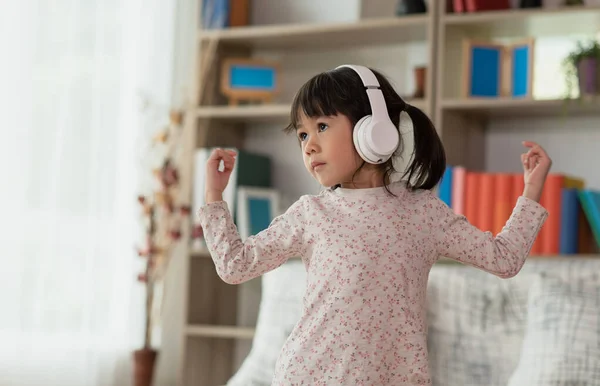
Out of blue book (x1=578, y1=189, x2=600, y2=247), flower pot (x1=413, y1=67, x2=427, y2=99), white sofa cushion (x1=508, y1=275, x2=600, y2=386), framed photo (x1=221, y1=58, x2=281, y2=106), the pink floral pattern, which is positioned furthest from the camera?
framed photo (x1=221, y1=58, x2=281, y2=106)

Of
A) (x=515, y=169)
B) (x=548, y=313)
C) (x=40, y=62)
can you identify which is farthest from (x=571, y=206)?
(x=40, y=62)

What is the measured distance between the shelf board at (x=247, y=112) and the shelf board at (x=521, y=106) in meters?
0.56

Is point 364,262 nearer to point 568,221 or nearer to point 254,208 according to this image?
point 568,221

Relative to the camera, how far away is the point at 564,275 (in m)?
2.07

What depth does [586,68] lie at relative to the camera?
2479 millimetres

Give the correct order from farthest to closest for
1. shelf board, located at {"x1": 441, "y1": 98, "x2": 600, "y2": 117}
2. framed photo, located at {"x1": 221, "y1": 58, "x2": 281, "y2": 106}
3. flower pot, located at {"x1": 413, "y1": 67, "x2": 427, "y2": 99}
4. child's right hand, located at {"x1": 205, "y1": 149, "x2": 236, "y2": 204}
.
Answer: framed photo, located at {"x1": 221, "y1": 58, "x2": 281, "y2": 106} → flower pot, located at {"x1": 413, "y1": 67, "x2": 427, "y2": 99} → shelf board, located at {"x1": 441, "y1": 98, "x2": 600, "y2": 117} → child's right hand, located at {"x1": 205, "y1": 149, "x2": 236, "y2": 204}

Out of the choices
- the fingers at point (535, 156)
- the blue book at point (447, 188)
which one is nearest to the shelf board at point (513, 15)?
the blue book at point (447, 188)

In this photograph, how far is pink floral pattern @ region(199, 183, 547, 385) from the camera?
1168mm

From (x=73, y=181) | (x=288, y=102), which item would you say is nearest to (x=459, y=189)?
(x=288, y=102)

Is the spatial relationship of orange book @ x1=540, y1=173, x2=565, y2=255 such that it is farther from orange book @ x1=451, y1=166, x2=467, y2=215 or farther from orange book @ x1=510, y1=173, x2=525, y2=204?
orange book @ x1=451, y1=166, x2=467, y2=215

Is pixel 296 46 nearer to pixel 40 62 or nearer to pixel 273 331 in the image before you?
pixel 40 62

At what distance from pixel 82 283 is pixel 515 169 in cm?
144

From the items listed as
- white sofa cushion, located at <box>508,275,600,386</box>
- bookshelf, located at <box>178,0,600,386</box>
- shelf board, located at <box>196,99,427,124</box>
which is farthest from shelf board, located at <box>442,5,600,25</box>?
white sofa cushion, located at <box>508,275,600,386</box>

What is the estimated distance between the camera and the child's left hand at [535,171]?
4.16ft
